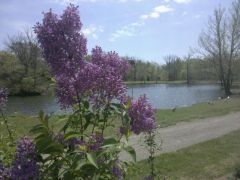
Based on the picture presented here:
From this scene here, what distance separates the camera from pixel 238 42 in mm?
55125

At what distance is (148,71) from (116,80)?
432ft

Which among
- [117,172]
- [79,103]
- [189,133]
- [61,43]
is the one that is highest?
[61,43]

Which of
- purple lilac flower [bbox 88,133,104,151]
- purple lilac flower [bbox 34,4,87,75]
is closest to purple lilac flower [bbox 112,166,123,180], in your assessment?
purple lilac flower [bbox 88,133,104,151]

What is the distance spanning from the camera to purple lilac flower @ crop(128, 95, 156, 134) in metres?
2.71

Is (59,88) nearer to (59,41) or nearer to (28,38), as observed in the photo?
(59,41)

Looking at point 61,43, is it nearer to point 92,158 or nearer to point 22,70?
point 92,158

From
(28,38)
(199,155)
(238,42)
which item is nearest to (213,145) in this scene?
(199,155)

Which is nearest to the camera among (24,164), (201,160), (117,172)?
(24,164)

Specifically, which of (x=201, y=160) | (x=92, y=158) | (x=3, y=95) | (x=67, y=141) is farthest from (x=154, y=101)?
(x=92, y=158)

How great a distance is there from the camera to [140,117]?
8.87 feet

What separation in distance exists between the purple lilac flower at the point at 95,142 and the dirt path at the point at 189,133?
7.32m

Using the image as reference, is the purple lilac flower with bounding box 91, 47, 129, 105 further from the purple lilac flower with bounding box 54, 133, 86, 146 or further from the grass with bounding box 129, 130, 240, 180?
the grass with bounding box 129, 130, 240, 180

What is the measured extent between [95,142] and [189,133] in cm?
1293

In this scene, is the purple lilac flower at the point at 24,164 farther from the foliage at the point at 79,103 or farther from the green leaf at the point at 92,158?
the green leaf at the point at 92,158
